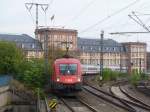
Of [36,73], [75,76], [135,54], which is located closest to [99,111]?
[75,76]

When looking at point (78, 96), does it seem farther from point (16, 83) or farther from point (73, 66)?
point (16, 83)

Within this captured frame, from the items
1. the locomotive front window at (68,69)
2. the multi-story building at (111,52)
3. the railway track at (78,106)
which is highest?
the multi-story building at (111,52)

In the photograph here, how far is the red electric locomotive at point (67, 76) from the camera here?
40188 millimetres

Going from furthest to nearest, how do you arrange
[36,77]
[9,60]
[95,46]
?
[95,46], [9,60], [36,77]

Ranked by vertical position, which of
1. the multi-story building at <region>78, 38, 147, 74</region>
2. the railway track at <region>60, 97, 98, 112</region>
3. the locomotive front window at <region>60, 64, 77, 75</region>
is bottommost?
the railway track at <region>60, 97, 98, 112</region>

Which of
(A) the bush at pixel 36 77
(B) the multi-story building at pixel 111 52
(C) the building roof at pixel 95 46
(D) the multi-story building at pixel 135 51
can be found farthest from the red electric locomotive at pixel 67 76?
(C) the building roof at pixel 95 46

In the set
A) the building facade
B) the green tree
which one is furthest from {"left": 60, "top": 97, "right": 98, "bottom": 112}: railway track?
the building facade

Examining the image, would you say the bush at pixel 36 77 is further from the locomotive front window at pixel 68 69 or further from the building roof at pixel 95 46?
the building roof at pixel 95 46

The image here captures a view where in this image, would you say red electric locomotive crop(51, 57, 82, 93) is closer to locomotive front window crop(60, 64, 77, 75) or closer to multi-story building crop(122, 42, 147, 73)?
locomotive front window crop(60, 64, 77, 75)

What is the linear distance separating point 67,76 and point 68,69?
0.62 m

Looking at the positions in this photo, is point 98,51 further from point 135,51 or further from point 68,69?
point 68,69

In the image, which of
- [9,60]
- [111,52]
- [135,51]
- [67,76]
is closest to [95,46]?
[111,52]

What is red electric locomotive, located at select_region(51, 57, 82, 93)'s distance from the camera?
40188 mm

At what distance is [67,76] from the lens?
40.7m
